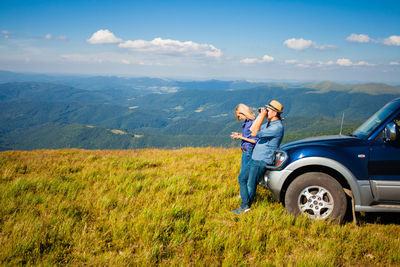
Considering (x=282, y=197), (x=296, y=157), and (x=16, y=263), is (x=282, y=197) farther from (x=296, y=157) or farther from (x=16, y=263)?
(x=16, y=263)

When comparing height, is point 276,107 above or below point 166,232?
above

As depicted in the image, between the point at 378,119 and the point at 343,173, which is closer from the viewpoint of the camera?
the point at 343,173

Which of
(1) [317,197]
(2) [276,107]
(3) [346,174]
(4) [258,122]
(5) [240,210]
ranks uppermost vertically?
(2) [276,107]

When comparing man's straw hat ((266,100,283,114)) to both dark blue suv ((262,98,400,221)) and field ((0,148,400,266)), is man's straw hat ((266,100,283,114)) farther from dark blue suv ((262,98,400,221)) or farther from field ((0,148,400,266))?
field ((0,148,400,266))

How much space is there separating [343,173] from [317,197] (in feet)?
1.94

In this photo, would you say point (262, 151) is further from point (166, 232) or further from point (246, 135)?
point (166, 232)

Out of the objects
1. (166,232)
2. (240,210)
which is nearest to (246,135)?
(240,210)

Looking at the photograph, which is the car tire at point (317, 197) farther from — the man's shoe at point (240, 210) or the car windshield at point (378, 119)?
the car windshield at point (378, 119)

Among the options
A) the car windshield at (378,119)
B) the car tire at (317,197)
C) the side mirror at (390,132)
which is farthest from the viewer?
the car windshield at (378,119)

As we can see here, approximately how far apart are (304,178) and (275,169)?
501 millimetres

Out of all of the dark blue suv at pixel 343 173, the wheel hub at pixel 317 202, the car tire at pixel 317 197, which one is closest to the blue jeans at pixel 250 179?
the dark blue suv at pixel 343 173

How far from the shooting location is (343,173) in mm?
3518

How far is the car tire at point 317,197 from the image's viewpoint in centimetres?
361

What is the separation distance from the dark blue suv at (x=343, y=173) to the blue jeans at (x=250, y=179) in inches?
8.5
